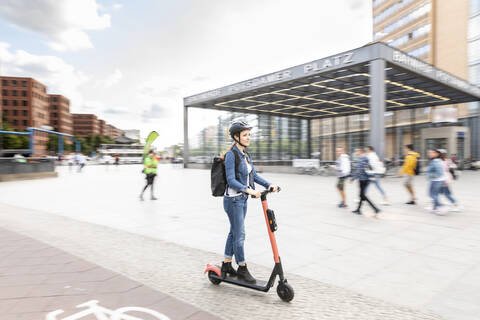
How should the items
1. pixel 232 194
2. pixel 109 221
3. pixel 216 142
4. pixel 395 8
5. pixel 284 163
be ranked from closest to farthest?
1. pixel 232 194
2. pixel 109 221
3. pixel 216 142
4. pixel 284 163
5. pixel 395 8

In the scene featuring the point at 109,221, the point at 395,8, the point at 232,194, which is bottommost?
the point at 109,221

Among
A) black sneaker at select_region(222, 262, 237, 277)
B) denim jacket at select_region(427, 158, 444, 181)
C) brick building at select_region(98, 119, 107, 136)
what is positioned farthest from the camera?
brick building at select_region(98, 119, 107, 136)

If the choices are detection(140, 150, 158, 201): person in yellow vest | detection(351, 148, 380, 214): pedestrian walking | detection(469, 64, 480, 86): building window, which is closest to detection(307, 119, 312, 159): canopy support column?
detection(469, 64, 480, 86): building window

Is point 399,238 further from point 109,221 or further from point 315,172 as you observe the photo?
point 315,172

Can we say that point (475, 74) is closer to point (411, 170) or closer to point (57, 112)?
point (411, 170)

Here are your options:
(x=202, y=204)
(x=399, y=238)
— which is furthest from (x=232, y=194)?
(x=202, y=204)

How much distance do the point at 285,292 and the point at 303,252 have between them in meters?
1.66

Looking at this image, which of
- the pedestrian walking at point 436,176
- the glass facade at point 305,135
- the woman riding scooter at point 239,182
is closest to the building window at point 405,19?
the glass facade at point 305,135

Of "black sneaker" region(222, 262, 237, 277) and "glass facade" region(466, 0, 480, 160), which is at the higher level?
"glass facade" region(466, 0, 480, 160)

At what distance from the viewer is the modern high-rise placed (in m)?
26.8

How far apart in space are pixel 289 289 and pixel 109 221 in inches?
199

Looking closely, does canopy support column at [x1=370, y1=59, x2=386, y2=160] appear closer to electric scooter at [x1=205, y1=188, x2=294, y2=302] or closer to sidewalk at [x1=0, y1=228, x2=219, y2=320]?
electric scooter at [x1=205, y1=188, x2=294, y2=302]

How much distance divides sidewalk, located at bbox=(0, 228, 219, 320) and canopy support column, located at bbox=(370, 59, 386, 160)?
544 inches

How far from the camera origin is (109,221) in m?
6.66
